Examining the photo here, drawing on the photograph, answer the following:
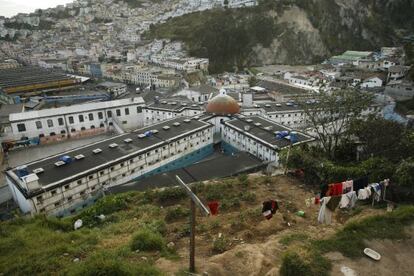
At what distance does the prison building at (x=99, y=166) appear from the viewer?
2616 cm

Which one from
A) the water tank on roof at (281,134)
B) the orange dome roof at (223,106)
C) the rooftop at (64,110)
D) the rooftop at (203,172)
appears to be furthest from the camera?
the rooftop at (64,110)

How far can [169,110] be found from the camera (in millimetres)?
48562

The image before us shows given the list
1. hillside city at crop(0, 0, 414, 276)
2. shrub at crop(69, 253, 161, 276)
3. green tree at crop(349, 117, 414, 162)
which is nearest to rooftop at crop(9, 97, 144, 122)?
hillside city at crop(0, 0, 414, 276)

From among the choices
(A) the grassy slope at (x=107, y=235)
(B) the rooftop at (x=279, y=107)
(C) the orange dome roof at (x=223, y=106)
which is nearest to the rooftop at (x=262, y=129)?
(C) the orange dome roof at (x=223, y=106)

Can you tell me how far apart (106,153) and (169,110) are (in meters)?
18.6

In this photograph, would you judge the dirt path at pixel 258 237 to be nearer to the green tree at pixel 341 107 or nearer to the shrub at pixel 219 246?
the shrub at pixel 219 246

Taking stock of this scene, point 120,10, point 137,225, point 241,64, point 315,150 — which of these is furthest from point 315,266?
point 120,10

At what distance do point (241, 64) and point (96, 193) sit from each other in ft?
303

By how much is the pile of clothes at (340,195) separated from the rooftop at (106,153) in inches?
837

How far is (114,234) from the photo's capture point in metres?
15.8

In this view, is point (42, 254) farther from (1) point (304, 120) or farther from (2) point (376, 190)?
(1) point (304, 120)

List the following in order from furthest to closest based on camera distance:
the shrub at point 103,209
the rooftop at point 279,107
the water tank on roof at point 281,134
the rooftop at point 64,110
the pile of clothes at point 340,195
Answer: the rooftop at point 279,107 → the rooftop at point 64,110 → the water tank on roof at point 281,134 → the shrub at point 103,209 → the pile of clothes at point 340,195

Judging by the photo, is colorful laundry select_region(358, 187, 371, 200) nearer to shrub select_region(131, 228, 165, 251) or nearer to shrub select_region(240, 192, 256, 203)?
shrub select_region(240, 192, 256, 203)

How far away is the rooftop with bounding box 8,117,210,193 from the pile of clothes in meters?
21.3
